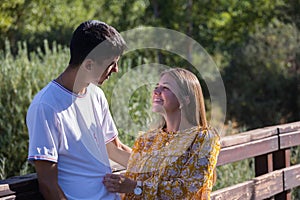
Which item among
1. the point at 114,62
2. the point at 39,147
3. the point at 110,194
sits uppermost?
the point at 114,62

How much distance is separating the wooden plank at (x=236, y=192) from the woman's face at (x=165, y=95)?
4.03 ft

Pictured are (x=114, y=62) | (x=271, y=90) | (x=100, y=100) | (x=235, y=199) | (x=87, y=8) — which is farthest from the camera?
(x=87, y=8)

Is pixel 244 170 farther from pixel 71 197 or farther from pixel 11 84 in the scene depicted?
pixel 71 197

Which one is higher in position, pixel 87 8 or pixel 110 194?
pixel 87 8

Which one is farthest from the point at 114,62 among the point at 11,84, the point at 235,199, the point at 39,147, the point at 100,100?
the point at 11,84

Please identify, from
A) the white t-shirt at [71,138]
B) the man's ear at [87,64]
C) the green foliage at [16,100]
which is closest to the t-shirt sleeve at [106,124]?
the white t-shirt at [71,138]

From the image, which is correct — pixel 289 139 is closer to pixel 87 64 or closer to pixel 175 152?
pixel 175 152

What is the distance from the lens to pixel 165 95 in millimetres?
3238

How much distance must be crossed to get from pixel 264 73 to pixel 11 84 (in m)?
7.71

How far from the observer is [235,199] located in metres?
4.64

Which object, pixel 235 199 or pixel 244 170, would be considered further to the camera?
pixel 244 170

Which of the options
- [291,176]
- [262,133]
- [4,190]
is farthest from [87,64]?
[291,176]

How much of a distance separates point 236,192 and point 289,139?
905 mm

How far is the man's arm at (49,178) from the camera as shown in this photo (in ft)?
8.95
